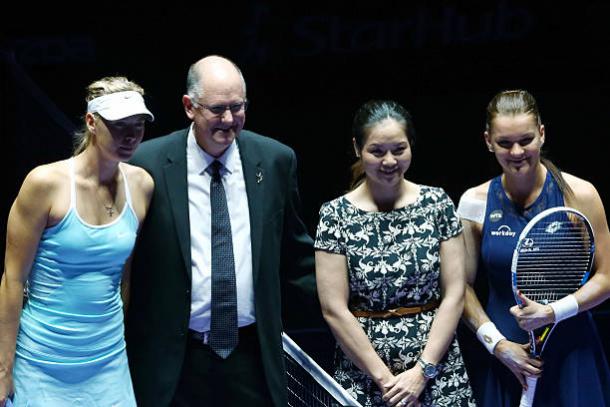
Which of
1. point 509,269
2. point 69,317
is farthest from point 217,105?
point 509,269

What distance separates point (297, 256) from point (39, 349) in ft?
3.04

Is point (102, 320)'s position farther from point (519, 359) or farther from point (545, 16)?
point (545, 16)

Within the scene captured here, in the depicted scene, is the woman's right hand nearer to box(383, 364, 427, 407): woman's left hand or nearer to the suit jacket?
box(383, 364, 427, 407): woman's left hand

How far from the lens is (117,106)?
3.46 metres

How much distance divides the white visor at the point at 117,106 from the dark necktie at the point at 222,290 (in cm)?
40

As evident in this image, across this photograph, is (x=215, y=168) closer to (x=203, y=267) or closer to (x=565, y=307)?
(x=203, y=267)

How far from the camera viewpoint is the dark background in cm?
620

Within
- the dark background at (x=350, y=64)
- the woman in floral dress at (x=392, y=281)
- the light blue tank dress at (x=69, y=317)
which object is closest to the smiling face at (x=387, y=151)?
the woman in floral dress at (x=392, y=281)

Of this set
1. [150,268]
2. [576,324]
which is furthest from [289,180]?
[576,324]

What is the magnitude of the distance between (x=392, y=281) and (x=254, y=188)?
0.54m

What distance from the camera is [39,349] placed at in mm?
3420

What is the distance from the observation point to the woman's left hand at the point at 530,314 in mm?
3805

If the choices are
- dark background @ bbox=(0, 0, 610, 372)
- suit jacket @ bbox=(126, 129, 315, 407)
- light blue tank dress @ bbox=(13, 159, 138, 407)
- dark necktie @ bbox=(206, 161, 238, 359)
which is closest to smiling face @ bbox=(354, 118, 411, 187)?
suit jacket @ bbox=(126, 129, 315, 407)

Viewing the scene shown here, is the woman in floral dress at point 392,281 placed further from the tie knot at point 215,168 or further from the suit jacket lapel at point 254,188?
the tie knot at point 215,168
